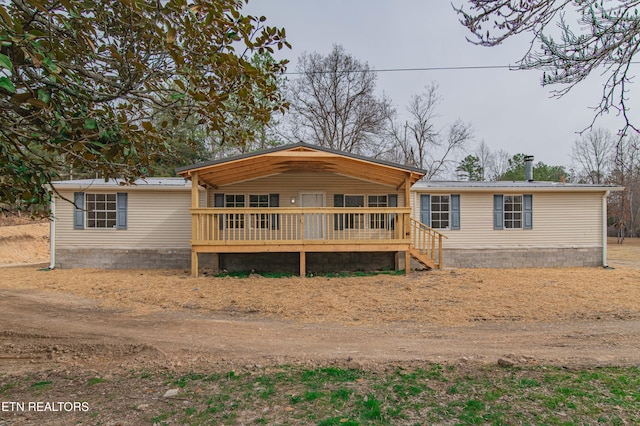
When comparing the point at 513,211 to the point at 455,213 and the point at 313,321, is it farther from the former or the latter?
the point at 313,321

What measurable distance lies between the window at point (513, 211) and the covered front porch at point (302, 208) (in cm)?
274

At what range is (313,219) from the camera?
420 inches

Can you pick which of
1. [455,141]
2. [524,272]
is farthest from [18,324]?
[455,141]

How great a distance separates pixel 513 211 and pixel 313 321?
9.48m

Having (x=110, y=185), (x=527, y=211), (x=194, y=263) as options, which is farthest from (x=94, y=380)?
(x=527, y=211)

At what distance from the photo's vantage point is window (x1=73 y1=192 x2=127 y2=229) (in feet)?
38.8

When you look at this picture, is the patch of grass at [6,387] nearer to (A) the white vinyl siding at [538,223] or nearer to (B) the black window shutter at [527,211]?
(A) the white vinyl siding at [538,223]

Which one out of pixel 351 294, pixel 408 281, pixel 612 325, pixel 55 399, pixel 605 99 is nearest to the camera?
pixel 55 399

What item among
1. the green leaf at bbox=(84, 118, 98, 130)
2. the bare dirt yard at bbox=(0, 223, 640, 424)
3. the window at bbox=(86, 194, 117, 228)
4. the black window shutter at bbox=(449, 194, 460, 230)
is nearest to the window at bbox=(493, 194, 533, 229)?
the black window shutter at bbox=(449, 194, 460, 230)

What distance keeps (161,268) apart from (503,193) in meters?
11.9

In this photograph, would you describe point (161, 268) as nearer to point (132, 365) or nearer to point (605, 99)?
point (132, 365)

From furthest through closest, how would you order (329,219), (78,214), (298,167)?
1. (78,214)
2. (329,219)
3. (298,167)

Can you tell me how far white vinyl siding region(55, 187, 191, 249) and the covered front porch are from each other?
1122mm

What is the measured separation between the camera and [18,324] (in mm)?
5648
